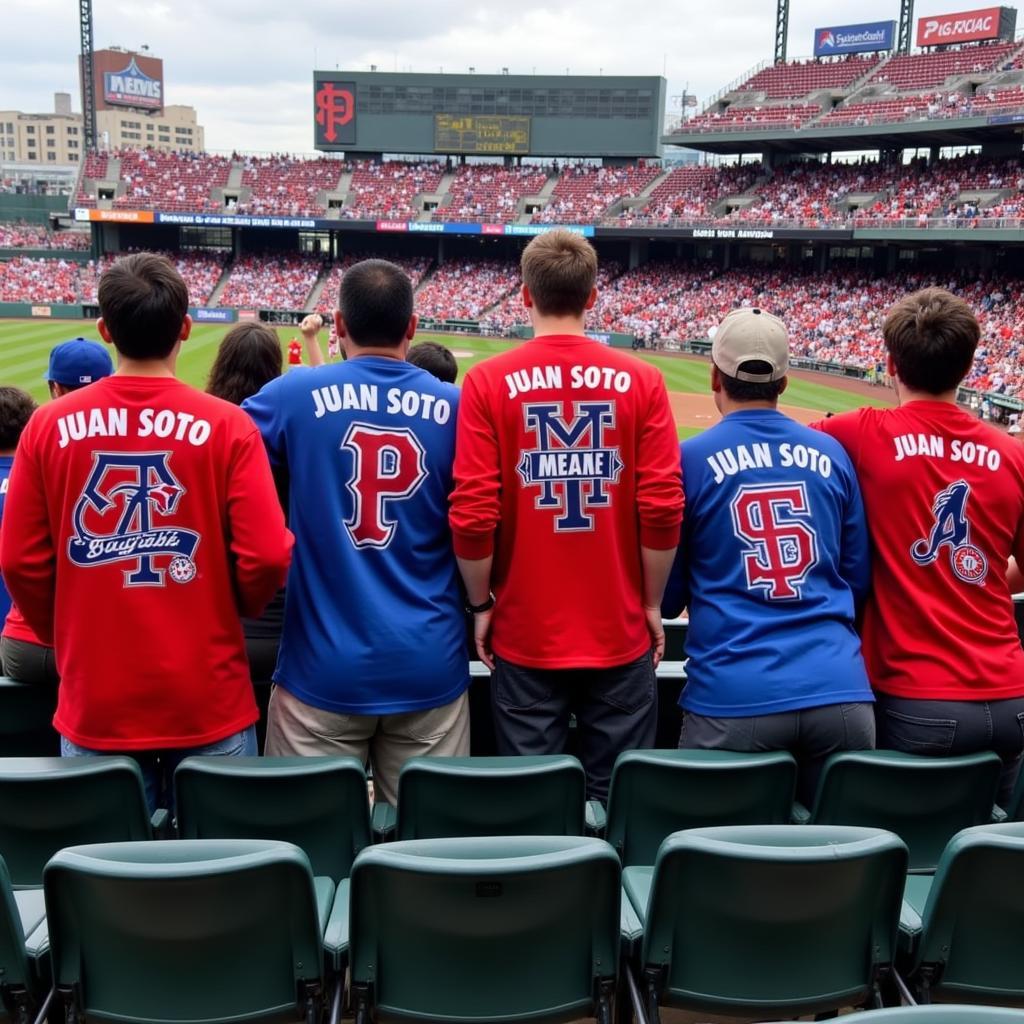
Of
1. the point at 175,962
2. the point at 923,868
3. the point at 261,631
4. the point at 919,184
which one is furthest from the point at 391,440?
the point at 919,184

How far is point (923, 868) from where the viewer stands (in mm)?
3270

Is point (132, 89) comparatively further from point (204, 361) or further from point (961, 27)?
point (961, 27)

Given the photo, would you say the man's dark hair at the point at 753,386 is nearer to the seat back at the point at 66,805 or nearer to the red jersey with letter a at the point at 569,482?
the red jersey with letter a at the point at 569,482

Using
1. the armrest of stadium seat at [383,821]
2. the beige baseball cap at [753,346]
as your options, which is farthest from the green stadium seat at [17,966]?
the beige baseball cap at [753,346]

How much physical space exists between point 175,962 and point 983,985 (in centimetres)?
207

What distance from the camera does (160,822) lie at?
317 centimetres

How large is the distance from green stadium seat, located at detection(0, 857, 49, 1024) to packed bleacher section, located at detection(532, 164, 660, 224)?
162 feet

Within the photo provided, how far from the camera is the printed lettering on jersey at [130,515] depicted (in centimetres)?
302

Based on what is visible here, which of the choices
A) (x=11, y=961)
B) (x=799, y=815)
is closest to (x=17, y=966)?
(x=11, y=961)

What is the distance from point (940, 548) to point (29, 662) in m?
3.31

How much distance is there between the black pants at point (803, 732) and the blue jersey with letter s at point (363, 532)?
3.03 ft

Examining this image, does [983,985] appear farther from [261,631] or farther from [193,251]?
[193,251]

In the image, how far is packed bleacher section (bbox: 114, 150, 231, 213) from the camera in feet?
177

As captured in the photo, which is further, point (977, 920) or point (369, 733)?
point (369, 733)
